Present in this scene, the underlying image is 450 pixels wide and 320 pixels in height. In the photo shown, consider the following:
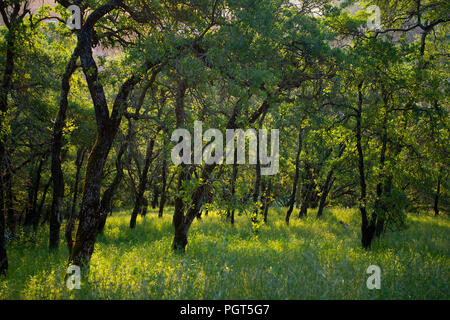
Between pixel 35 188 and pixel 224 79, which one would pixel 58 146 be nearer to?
pixel 224 79

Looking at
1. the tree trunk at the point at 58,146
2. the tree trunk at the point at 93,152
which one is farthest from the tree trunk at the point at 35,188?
the tree trunk at the point at 93,152

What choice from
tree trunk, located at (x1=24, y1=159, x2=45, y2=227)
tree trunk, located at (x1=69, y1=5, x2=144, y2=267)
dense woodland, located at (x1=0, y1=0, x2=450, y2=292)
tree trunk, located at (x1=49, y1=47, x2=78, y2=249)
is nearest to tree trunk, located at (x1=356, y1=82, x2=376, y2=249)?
dense woodland, located at (x1=0, y1=0, x2=450, y2=292)

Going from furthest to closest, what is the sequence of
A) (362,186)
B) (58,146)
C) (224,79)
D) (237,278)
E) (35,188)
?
(35,188), (362,186), (58,146), (224,79), (237,278)

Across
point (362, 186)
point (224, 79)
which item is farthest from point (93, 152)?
point (362, 186)

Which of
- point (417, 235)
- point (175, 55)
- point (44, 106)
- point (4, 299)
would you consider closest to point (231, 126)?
point (175, 55)

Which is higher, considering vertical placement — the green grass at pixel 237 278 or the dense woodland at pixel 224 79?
the dense woodland at pixel 224 79

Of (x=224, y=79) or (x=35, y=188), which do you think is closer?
(x=224, y=79)

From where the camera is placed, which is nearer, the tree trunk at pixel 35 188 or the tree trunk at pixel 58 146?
the tree trunk at pixel 58 146

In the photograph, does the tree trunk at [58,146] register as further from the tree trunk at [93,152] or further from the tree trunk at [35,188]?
the tree trunk at [35,188]

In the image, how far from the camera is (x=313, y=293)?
460 centimetres

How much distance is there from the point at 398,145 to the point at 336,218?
32.2 feet

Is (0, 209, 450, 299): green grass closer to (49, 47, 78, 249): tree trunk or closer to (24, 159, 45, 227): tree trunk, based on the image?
(49, 47, 78, 249): tree trunk

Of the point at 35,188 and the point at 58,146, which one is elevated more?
the point at 58,146
